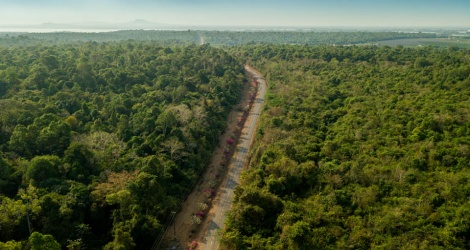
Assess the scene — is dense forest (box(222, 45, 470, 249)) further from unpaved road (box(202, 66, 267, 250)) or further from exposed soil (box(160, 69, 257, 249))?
exposed soil (box(160, 69, 257, 249))

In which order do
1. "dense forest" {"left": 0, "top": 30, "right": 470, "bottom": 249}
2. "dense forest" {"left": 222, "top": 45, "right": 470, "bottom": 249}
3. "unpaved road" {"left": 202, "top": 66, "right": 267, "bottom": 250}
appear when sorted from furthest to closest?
1. "unpaved road" {"left": 202, "top": 66, "right": 267, "bottom": 250}
2. "dense forest" {"left": 0, "top": 30, "right": 470, "bottom": 249}
3. "dense forest" {"left": 222, "top": 45, "right": 470, "bottom": 249}

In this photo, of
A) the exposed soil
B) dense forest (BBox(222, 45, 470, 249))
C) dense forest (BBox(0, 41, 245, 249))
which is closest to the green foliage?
dense forest (BBox(0, 41, 245, 249))

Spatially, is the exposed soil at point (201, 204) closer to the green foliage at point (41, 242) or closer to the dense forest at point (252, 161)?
the dense forest at point (252, 161)

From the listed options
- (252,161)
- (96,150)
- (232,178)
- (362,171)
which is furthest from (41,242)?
(362,171)

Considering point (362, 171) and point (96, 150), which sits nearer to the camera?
point (362, 171)

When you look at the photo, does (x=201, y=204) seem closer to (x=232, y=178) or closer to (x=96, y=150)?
(x=232, y=178)
